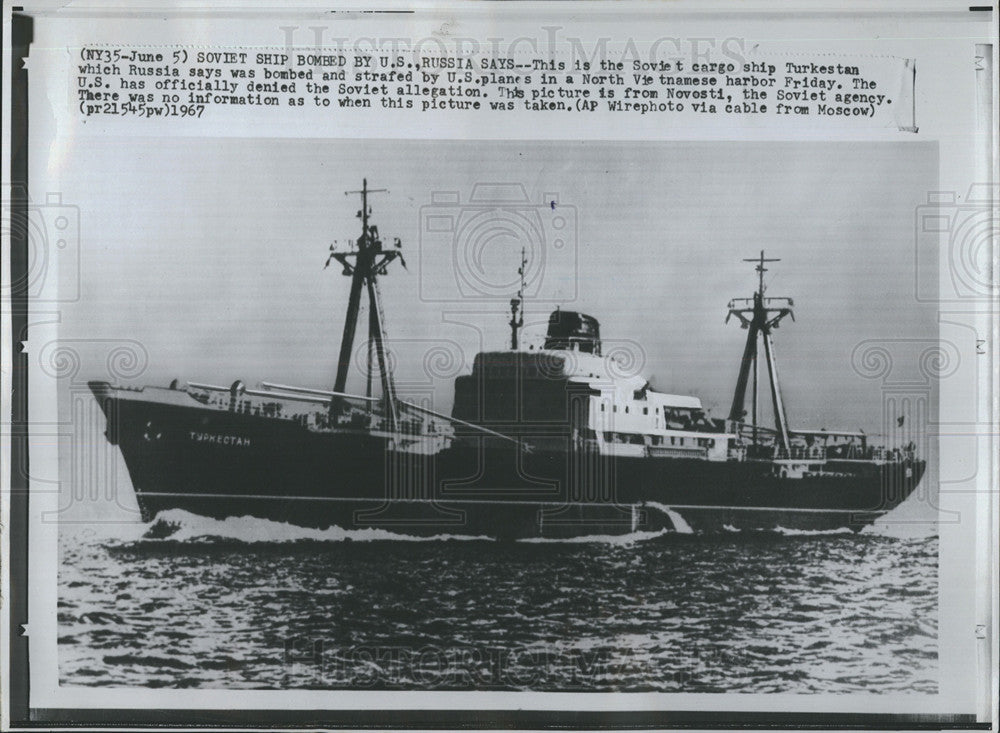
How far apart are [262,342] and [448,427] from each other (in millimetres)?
582

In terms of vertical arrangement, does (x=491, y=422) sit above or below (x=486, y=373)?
below

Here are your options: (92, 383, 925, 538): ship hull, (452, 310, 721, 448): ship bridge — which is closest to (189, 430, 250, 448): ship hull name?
(92, 383, 925, 538): ship hull

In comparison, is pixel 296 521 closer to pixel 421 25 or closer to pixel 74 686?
pixel 74 686

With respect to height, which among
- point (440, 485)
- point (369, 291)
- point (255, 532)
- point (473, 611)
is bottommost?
point (473, 611)

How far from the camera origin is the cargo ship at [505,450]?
79.0 inches

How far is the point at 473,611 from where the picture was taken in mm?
2010

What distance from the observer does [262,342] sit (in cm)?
203

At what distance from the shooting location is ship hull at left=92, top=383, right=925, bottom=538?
2006 mm

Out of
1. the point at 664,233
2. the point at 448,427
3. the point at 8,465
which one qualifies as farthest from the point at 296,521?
the point at 664,233

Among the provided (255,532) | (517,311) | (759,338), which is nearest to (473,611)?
(255,532)

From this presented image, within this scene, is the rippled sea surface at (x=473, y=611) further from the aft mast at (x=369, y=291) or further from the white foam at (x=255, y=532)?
the aft mast at (x=369, y=291)

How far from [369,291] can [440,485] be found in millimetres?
580

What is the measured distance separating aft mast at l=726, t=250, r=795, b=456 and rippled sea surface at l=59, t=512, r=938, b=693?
357 millimetres

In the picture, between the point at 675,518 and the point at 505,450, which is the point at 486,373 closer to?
the point at 505,450
